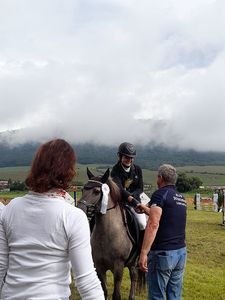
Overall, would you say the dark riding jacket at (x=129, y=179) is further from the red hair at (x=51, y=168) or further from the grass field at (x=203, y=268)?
the red hair at (x=51, y=168)

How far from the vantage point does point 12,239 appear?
2.42 m

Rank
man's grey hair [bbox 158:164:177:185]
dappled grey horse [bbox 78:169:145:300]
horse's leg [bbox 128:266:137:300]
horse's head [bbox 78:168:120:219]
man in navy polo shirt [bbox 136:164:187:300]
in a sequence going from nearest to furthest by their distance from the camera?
man in navy polo shirt [bbox 136:164:187:300]
man's grey hair [bbox 158:164:177:185]
horse's head [bbox 78:168:120:219]
dappled grey horse [bbox 78:169:145:300]
horse's leg [bbox 128:266:137:300]

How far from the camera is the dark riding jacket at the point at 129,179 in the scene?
714 cm

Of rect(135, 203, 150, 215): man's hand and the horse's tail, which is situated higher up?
rect(135, 203, 150, 215): man's hand

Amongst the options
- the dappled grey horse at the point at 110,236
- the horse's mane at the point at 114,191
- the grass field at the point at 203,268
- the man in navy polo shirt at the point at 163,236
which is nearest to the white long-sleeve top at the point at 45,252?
the grass field at the point at 203,268

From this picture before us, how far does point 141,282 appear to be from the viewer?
778cm

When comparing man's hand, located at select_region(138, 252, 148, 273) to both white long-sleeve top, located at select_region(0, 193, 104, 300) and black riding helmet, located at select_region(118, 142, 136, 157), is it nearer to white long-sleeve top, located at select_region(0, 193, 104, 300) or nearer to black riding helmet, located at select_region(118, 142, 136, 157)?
black riding helmet, located at select_region(118, 142, 136, 157)

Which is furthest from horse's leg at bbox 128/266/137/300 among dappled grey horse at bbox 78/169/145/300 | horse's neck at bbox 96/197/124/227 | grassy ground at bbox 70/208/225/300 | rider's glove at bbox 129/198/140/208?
rider's glove at bbox 129/198/140/208

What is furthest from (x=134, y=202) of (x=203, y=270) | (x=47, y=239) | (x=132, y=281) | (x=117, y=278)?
(x=203, y=270)

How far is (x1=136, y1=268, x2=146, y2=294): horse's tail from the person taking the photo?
7.71m

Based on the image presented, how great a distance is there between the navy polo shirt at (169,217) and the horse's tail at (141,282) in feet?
9.53

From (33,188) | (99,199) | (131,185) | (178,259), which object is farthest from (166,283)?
(33,188)

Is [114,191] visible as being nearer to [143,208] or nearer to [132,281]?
[143,208]

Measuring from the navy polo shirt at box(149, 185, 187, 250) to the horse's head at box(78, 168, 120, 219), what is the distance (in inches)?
56.7
